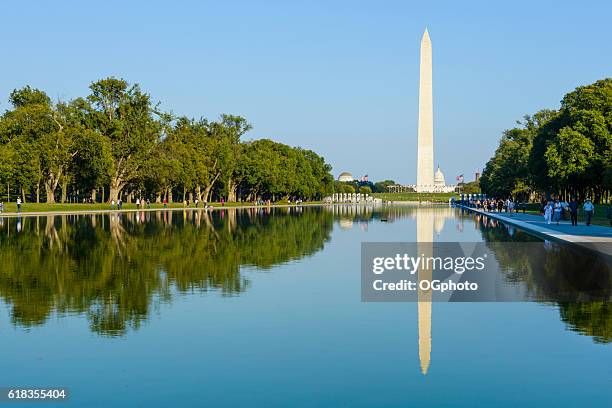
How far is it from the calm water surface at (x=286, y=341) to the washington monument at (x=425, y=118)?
90871mm

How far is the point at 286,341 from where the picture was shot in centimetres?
1127

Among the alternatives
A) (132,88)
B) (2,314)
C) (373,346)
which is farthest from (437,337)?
(132,88)

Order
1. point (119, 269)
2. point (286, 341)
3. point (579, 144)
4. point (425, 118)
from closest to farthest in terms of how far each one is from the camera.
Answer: point (286, 341) < point (119, 269) < point (579, 144) < point (425, 118)

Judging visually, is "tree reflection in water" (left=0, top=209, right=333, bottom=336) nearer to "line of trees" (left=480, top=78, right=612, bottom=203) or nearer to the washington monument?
"line of trees" (left=480, top=78, right=612, bottom=203)

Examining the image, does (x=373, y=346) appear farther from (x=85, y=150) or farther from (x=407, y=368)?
(x=85, y=150)

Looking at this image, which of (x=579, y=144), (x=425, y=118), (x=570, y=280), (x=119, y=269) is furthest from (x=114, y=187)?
(x=570, y=280)

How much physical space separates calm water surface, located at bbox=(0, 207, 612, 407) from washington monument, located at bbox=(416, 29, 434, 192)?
90.9 meters

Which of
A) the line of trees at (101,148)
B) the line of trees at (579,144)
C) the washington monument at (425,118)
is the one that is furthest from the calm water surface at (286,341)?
the washington monument at (425,118)

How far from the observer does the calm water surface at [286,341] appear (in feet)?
28.3

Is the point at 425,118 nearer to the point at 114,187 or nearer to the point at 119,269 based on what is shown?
the point at 114,187

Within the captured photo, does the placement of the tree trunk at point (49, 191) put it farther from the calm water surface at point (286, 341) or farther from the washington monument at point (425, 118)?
the calm water surface at point (286, 341)

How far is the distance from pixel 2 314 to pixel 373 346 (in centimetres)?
655

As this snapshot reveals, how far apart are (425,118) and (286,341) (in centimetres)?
10500

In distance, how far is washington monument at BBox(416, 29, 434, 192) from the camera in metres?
108
